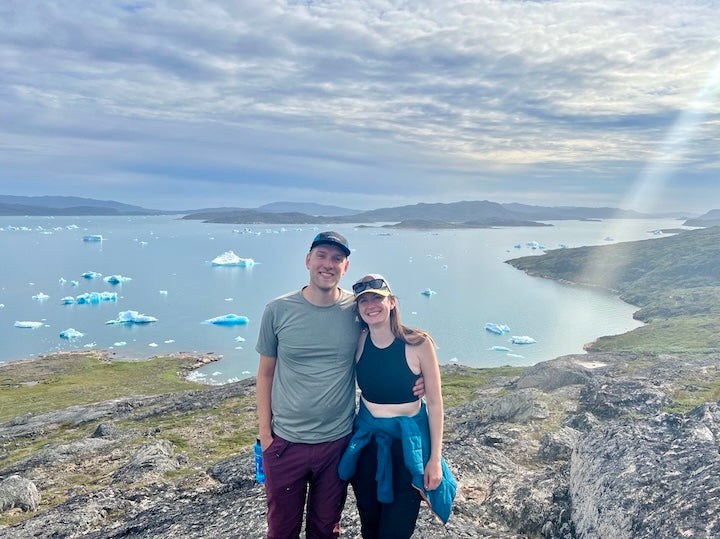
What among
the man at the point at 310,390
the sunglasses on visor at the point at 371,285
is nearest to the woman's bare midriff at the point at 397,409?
the man at the point at 310,390

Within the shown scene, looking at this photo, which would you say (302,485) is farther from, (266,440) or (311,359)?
(311,359)

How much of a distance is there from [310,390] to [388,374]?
938 millimetres

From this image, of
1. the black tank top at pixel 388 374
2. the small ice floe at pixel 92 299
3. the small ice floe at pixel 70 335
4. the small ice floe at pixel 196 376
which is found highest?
the black tank top at pixel 388 374

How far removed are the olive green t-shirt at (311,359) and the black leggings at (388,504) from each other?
18.9 inches

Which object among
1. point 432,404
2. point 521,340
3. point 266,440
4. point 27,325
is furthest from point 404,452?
point 27,325

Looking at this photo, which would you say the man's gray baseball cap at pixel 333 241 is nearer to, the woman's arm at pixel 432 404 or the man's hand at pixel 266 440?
the woman's arm at pixel 432 404

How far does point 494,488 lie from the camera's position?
8.55 m

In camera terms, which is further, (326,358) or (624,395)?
(624,395)

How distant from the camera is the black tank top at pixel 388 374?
17.1 ft

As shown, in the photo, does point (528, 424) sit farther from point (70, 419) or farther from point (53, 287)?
point (53, 287)

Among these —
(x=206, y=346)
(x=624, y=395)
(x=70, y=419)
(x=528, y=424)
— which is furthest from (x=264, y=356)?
(x=206, y=346)

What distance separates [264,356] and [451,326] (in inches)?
2448

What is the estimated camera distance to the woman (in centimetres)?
519

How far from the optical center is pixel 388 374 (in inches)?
205
